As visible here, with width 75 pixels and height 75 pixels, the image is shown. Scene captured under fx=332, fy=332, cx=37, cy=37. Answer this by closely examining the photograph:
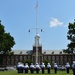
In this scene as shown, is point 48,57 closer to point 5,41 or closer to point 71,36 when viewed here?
point 5,41

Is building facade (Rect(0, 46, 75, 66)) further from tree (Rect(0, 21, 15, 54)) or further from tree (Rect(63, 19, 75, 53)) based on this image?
tree (Rect(63, 19, 75, 53))

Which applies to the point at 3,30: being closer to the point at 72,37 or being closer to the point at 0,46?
the point at 0,46

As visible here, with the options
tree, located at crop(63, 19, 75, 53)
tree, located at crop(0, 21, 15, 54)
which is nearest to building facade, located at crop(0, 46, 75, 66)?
tree, located at crop(0, 21, 15, 54)

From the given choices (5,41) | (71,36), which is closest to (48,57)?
(5,41)

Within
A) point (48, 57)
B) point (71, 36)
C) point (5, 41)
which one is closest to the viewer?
point (71, 36)

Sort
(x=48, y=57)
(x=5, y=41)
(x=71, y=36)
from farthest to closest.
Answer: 1. (x=48, y=57)
2. (x=5, y=41)
3. (x=71, y=36)

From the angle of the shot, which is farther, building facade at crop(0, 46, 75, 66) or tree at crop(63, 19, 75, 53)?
building facade at crop(0, 46, 75, 66)

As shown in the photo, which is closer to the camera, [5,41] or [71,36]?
[71,36]

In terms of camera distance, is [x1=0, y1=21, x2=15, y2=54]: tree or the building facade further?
the building facade

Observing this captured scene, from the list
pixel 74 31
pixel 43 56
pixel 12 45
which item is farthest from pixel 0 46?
pixel 43 56

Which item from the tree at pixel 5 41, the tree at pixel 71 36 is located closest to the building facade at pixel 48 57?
the tree at pixel 5 41

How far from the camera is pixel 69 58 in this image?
14900 cm

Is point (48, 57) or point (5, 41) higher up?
point (5, 41)

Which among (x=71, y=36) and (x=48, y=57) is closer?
(x=71, y=36)
